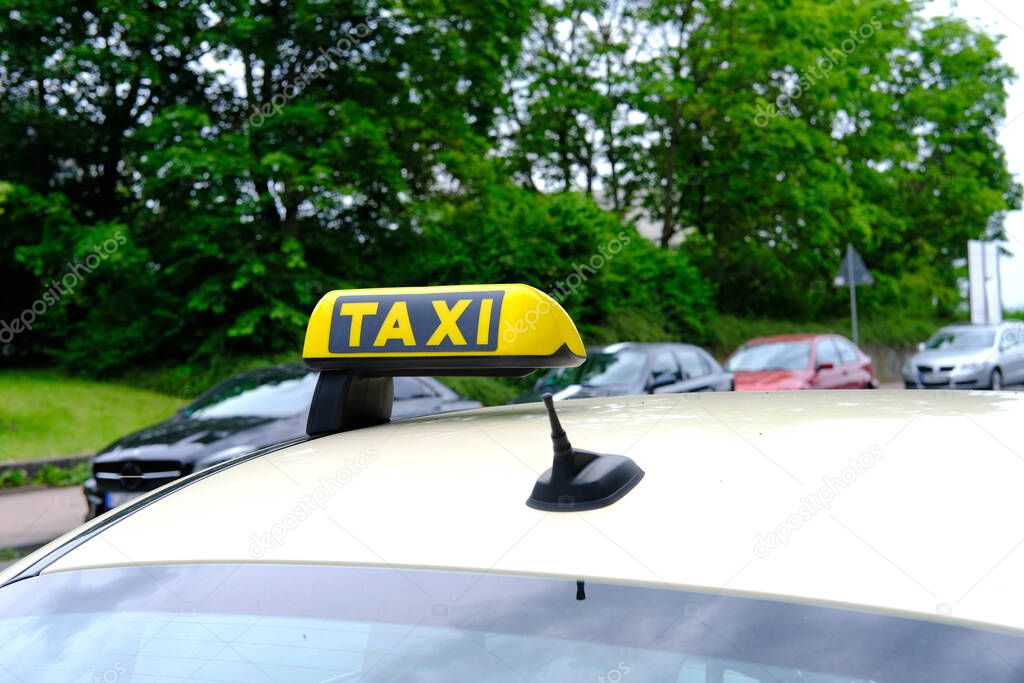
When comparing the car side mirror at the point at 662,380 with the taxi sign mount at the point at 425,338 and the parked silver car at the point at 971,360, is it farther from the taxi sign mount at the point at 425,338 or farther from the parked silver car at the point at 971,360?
the taxi sign mount at the point at 425,338

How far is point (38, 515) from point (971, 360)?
16.8 meters

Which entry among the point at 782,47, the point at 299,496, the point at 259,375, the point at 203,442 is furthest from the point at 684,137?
the point at 299,496

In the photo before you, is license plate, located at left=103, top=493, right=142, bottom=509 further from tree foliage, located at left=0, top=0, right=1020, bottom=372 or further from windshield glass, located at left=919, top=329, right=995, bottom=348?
windshield glass, located at left=919, top=329, right=995, bottom=348

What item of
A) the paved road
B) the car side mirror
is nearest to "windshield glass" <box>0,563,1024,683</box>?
the paved road

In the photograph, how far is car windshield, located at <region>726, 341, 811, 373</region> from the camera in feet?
48.0

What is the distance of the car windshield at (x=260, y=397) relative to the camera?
27.5 ft

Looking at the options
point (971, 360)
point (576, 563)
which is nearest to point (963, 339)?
point (971, 360)

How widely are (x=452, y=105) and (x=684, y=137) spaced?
777 centimetres

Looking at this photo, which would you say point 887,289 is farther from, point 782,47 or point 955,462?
point 955,462

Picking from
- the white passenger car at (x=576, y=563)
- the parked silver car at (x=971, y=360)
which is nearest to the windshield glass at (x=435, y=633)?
the white passenger car at (x=576, y=563)
